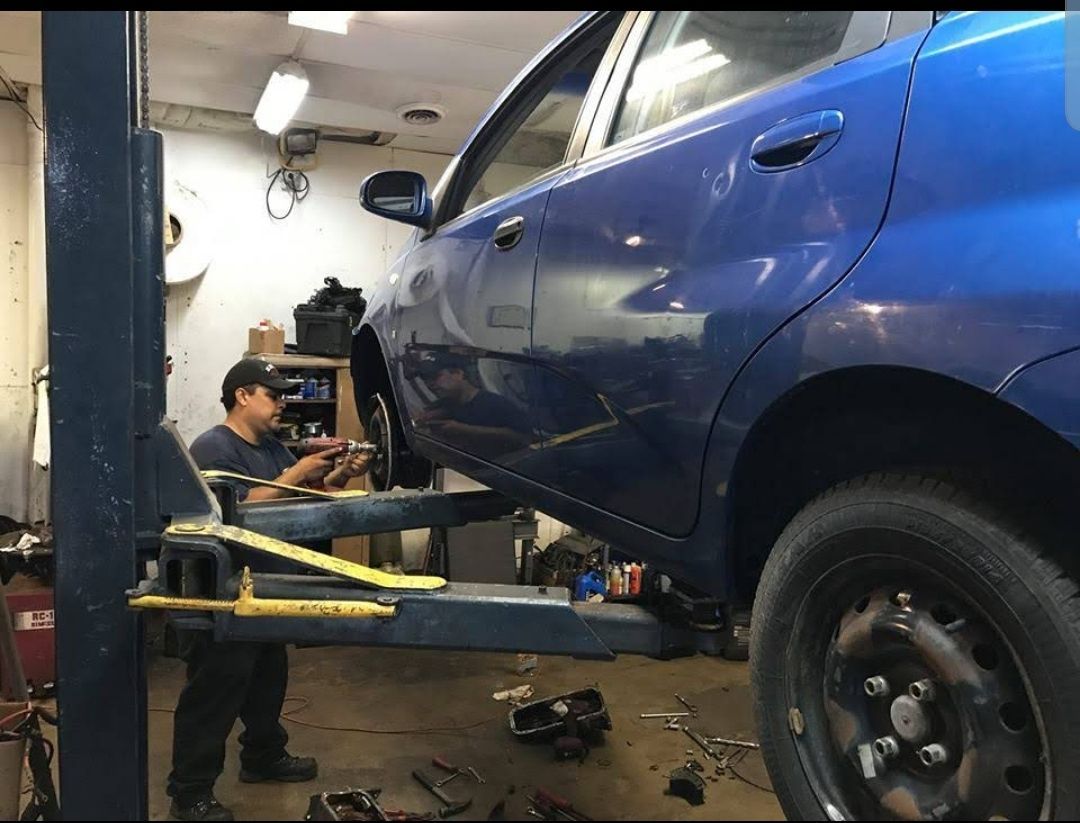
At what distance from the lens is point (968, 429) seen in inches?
40.1

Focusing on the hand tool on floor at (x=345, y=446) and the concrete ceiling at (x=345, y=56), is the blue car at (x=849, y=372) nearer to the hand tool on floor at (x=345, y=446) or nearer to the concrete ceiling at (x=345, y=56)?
the hand tool on floor at (x=345, y=446)

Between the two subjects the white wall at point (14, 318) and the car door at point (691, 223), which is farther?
the white wall at point (14, 318)

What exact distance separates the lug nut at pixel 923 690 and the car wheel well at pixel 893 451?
0.23 metres

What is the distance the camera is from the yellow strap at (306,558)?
1.48m

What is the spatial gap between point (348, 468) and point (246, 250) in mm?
3231

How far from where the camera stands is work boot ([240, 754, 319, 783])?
2596 mm

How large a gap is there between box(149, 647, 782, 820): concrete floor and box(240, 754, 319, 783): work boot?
29 mm

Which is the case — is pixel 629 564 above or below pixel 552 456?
below

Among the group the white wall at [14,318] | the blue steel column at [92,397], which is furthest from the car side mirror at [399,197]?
the white wall at [14,318]

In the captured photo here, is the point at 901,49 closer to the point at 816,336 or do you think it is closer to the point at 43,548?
the point at 816,336

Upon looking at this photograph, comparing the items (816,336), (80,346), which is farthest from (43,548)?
(816,336)

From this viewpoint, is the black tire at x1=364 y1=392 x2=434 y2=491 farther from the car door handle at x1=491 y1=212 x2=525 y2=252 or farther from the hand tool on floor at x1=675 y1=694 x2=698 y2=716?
the hand tool on floor at x1=675 y1=694 x2=698 y2=716

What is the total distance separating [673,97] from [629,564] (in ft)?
→ 13.7

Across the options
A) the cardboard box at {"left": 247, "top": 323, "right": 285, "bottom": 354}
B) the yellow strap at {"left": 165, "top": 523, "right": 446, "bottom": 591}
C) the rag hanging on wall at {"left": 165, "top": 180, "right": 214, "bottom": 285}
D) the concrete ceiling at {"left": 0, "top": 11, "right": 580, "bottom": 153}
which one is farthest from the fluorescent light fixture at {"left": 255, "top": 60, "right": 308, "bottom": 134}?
the yellow strap at {"left": 165, "top": 523, "right": 446, "bottom": 591}
